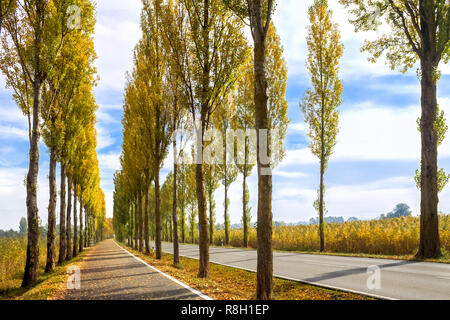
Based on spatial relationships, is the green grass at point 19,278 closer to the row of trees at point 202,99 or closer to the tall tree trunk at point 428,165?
the row of trees at point 202,99

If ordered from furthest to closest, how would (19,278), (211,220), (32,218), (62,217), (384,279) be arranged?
(211,220) < (62,217) < (19,278) < (32,218) < (384,279)

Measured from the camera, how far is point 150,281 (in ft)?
31.9

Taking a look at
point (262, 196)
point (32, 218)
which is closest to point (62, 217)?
point (32, 218)

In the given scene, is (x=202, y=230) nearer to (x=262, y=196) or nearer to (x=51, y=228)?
(x=262, y=196)

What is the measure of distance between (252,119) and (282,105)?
3004 millimetres

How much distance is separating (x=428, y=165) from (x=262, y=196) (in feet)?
35.7

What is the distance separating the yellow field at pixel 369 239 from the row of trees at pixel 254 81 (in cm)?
146

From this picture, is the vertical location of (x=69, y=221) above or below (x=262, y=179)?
below

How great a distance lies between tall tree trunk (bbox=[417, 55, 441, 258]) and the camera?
548 inches

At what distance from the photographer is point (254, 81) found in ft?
28.7

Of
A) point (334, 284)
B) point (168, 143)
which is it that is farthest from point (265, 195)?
point (168, 143)

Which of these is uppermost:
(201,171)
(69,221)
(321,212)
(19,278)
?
(201,171)

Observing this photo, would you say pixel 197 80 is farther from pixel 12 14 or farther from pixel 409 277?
pixel 409 277

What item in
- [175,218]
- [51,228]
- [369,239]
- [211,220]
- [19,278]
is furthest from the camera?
[211,220]
